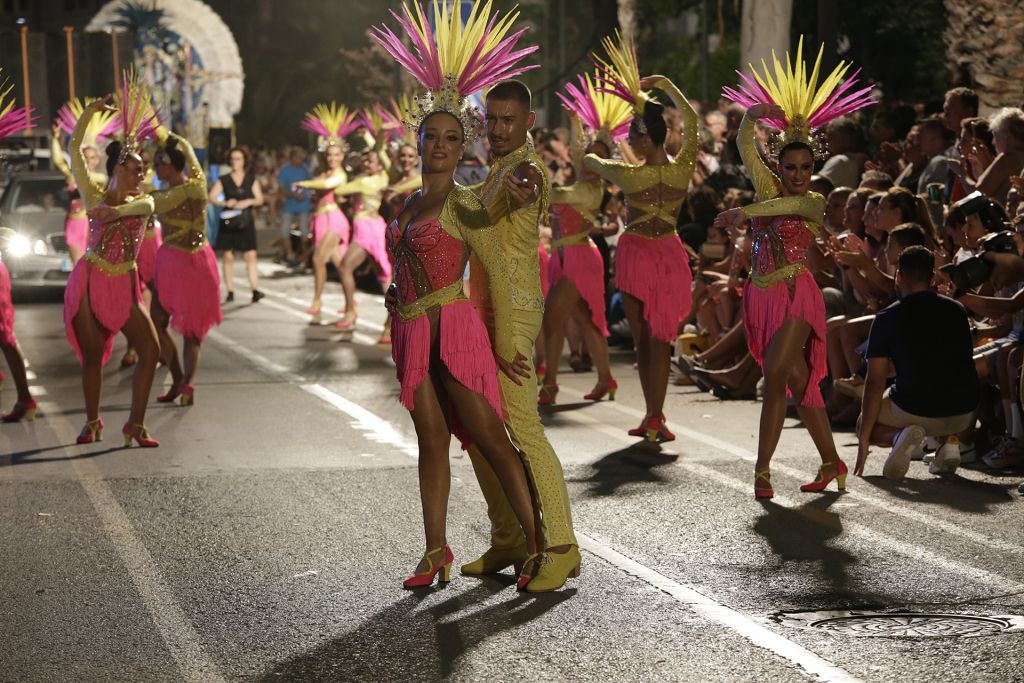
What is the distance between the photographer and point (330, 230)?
19.2 m

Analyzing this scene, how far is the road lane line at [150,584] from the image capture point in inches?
231

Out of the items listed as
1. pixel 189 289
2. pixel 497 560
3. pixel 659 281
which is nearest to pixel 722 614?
pixel 497 560

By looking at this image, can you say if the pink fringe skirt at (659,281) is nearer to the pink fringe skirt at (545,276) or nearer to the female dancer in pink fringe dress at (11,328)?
the pink fringe skirt at (545,276)

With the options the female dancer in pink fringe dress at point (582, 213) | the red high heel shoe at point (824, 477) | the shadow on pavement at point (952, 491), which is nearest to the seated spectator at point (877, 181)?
the female dancer in pink fringe dress at point (582, 213)

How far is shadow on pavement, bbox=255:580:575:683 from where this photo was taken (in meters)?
5.77

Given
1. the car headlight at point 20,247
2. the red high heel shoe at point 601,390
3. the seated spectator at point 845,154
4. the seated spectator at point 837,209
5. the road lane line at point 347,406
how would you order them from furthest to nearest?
the car headlight at point 20,247
the seated spectator at point 845,154
the red high heel shoe at point 601,390
the seated spectator at point 837,209
the road lane line at point 347,406

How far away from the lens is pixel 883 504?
8719mm

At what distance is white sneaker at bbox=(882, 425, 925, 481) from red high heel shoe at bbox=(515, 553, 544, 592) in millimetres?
3172

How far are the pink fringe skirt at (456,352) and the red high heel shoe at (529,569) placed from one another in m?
0.61

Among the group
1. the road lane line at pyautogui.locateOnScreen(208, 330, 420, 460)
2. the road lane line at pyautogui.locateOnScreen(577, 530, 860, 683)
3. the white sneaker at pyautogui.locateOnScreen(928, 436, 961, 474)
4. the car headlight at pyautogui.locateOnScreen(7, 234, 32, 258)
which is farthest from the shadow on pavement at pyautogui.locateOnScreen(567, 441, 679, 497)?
the car headlight at pyautogui.locateOnScreen(7, 234, 32, 258)

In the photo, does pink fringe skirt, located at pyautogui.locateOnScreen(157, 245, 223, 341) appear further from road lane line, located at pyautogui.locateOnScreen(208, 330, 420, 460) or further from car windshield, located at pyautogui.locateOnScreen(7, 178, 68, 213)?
car windshield, located at pyautogui.locateOnScreen(7, 178, 68, 213)

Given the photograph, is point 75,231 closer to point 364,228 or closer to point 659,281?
point 364,228

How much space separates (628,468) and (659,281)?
5.08ft

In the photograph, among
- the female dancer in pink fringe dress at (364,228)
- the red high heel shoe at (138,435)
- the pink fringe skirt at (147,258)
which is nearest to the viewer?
the red high heel shoe at (138,435)
